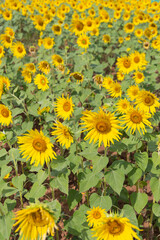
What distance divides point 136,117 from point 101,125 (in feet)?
1.50

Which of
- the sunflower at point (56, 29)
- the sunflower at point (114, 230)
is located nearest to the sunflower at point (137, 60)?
the sunflower at point (56, 29)

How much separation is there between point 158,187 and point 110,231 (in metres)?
0.88

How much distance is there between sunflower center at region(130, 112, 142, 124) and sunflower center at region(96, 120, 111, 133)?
345 mm

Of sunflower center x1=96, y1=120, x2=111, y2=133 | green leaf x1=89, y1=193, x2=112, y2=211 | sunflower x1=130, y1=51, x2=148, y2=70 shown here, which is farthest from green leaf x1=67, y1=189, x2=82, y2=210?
sunflower x1=130, y1=51, x2=148, y2=70

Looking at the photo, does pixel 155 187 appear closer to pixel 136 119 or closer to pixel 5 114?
pixel 136 119

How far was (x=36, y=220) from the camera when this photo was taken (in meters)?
1.76

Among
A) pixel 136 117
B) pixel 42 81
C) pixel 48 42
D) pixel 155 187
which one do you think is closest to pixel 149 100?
pixel 136 117

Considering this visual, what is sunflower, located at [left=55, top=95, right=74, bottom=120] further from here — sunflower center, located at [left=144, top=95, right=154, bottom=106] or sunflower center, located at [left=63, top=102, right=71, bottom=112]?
sunflower center, located at [left=144, top=95, right=154, bottom=106]

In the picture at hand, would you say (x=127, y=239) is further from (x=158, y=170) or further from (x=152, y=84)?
(x=152, y=84)

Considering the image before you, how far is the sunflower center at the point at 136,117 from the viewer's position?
2.36 m

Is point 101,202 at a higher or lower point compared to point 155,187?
lower

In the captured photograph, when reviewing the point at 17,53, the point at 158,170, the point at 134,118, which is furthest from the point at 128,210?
the point at 17,53

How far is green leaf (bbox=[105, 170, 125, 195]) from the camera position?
2.32 metres

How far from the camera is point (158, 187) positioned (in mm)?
2439
